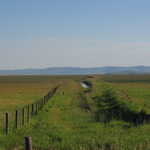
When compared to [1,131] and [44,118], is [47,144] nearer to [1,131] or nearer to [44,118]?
[1,131]

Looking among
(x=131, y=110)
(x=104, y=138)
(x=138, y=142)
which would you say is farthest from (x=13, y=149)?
(x=131, y=110)

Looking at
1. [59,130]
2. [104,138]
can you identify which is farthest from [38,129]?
[104,138]

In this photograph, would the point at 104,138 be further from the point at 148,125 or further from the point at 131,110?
the point at 131,110

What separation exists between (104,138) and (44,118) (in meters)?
7.79

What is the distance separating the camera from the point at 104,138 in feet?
46.3

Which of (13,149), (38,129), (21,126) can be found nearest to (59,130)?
(38,129)

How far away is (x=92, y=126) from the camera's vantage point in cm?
1775

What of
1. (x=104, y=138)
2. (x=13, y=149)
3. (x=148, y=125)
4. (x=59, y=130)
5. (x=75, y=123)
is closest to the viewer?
(x=13, y=149)

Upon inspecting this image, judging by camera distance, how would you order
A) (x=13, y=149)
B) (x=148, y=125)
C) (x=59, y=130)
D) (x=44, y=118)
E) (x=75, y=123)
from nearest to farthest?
(x=13, y=149) → (x=59, y=130) → (x=148, y=125) → (x=75, y=123) → (x=44, y=118)

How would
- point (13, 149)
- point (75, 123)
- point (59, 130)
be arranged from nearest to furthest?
point (13, 149), point (59, 130), point (75, 123)

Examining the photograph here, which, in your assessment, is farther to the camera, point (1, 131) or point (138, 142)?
A: point (1, 131)

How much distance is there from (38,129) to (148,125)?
573 centimetres

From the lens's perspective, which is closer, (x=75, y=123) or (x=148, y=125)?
(x=148, y=125)

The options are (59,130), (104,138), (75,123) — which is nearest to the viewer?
(104,138)
